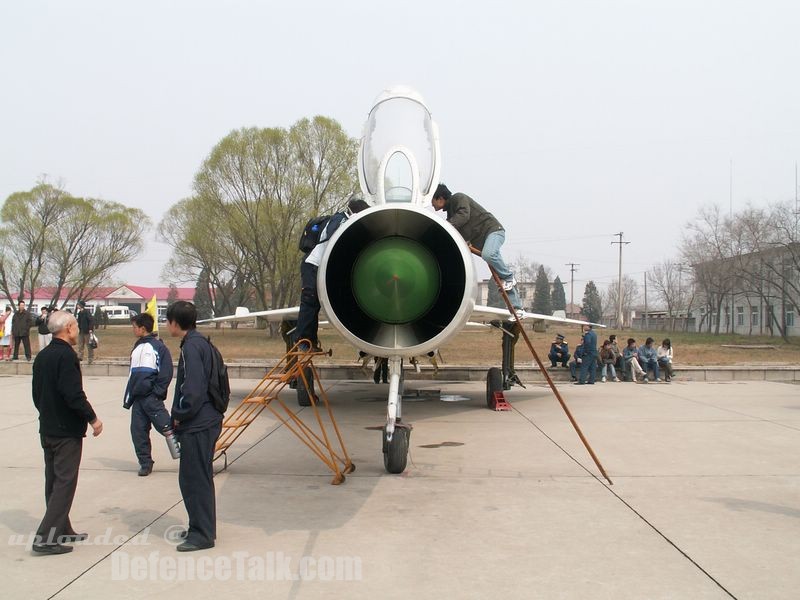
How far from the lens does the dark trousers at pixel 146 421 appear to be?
6.00m

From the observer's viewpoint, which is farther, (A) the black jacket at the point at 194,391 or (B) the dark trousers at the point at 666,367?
(B) the dark trousers at the point at 666,367

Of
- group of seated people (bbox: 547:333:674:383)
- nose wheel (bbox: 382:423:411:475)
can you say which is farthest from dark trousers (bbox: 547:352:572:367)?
nose wheel (bbox: 382:423:411:475)

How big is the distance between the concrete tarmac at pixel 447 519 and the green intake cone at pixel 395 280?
4.86 ft

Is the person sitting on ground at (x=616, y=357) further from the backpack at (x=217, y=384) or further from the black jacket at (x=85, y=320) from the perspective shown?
the backpack at (x=217, y=384)

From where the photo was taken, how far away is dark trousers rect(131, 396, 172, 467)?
6.00m

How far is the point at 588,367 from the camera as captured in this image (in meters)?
14.6

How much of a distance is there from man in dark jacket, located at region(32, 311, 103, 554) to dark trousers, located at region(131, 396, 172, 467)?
74.8 inches

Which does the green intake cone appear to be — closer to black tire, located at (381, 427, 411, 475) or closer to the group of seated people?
black tire, located at (381, 427, 411, 475)

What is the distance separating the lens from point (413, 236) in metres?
5.48

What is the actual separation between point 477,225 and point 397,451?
2.61 meters

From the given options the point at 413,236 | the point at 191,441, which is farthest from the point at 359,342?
the point at 191,441

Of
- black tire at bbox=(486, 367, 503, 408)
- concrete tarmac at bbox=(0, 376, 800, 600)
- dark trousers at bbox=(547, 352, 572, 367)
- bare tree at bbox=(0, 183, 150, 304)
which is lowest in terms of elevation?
concrete tarmac at bbox=(0, 376, 800, 600)

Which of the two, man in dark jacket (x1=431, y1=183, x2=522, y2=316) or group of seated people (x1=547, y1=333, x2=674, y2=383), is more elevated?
man in dark jacket (x1=431, y1=183, x2=522, y2=316)

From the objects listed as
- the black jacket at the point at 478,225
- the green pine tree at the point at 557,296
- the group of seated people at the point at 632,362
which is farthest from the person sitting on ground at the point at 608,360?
the green pine tree at the point at 557,296
